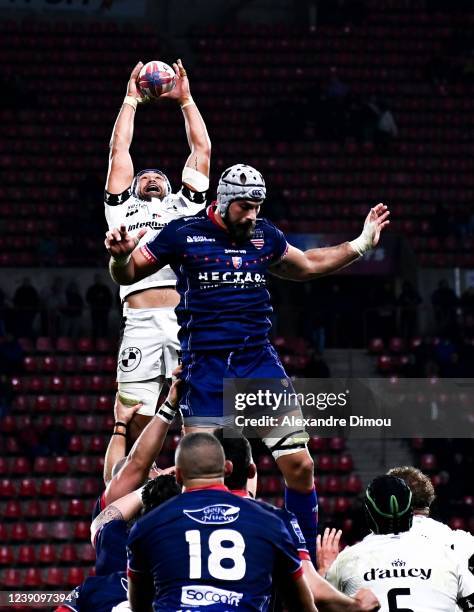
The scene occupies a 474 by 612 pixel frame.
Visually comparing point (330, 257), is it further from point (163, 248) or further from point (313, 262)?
point (163, 248)

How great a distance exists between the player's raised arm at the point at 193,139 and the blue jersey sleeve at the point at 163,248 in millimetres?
1766

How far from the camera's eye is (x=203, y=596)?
16.3ft

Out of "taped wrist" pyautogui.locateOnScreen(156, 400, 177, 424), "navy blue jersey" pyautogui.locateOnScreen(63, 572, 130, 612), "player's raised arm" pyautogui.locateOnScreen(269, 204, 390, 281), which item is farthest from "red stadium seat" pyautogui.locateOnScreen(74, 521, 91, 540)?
"navy blue jersey" pyautogui.locateOnScreen(63, 572, 130, 612)

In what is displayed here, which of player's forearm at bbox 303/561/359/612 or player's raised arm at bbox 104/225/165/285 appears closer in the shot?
player's forearm at bbox 303/561/359/612

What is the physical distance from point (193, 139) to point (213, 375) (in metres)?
2.36

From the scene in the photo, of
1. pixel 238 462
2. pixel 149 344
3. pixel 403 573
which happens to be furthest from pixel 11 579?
pixel 238 462

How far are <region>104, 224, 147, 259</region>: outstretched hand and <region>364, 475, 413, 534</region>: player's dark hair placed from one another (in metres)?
1.99

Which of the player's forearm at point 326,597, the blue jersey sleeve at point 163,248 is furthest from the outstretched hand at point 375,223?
the player's forearm at point 326,597

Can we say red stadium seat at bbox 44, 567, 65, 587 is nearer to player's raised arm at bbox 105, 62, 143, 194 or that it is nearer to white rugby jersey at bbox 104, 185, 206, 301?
white rugby jersey at bbox 104, 185, 206, 301

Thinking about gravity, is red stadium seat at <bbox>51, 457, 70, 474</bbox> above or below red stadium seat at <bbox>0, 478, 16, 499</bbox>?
above

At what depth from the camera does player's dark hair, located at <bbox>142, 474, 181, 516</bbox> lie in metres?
5.76

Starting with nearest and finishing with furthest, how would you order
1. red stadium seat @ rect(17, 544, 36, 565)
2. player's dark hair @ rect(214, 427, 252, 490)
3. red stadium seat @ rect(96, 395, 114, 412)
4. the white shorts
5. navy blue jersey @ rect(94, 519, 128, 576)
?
player's dark hair @ rect(214, 427, 252, 490)
navy blue jersey @ rect(94, 519, 128, 576)
the white shorts
red stadium seat @ rect(17, 544, 36, 565)
red stadium seat @ rect(96, 395, 114, 412)

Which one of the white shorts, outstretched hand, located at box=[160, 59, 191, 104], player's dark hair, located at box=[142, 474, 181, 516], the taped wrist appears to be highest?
outstretched hand, located at box=[160, 59, 191, 104]

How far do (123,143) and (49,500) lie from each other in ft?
32.5
